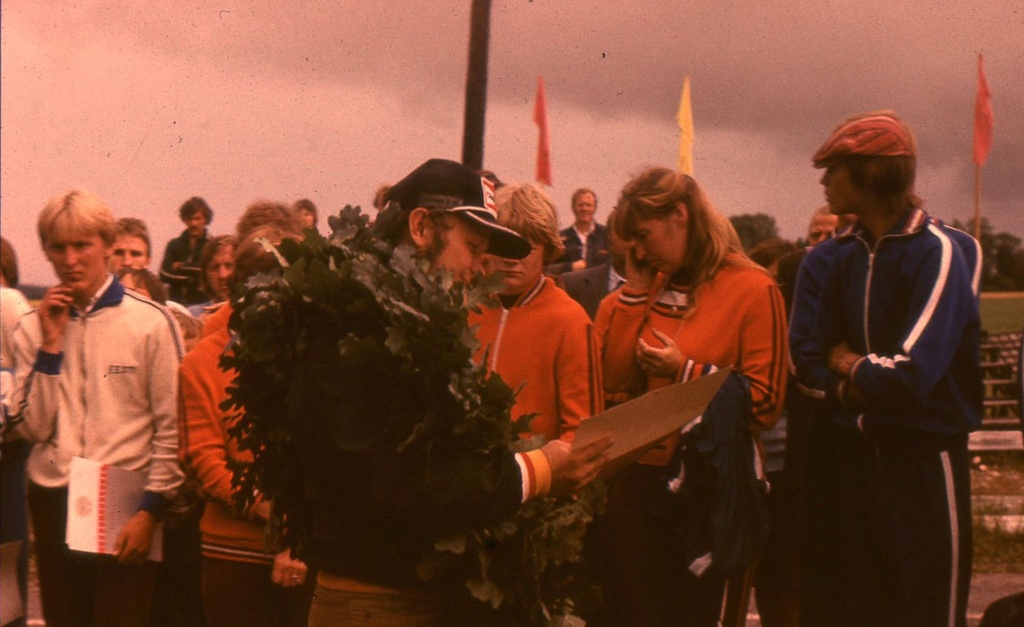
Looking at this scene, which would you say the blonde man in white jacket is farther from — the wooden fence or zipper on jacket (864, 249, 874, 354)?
the wooden fence

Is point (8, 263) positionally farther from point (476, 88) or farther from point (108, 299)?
point (476, 88)

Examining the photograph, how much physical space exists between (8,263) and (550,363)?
3079 mm

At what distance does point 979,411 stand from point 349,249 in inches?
89.2

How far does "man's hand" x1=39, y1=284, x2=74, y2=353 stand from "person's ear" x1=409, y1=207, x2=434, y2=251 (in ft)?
8.04

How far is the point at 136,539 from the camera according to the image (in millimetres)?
5234

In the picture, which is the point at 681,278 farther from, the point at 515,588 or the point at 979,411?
the point at 515,588

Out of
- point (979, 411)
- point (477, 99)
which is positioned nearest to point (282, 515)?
point (979, 411)

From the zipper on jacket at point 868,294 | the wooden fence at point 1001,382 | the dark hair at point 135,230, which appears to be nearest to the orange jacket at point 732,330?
the zipper on jacket at point 868,294

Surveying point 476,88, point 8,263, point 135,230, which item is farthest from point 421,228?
point 476,88

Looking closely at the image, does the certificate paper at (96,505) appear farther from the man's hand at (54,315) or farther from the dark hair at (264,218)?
the dark hair at (264,218)

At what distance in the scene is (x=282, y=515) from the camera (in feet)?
11.2

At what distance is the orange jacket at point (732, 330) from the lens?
4.75m

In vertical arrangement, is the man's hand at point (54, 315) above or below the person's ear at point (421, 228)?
below

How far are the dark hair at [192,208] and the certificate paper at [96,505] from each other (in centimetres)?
637
